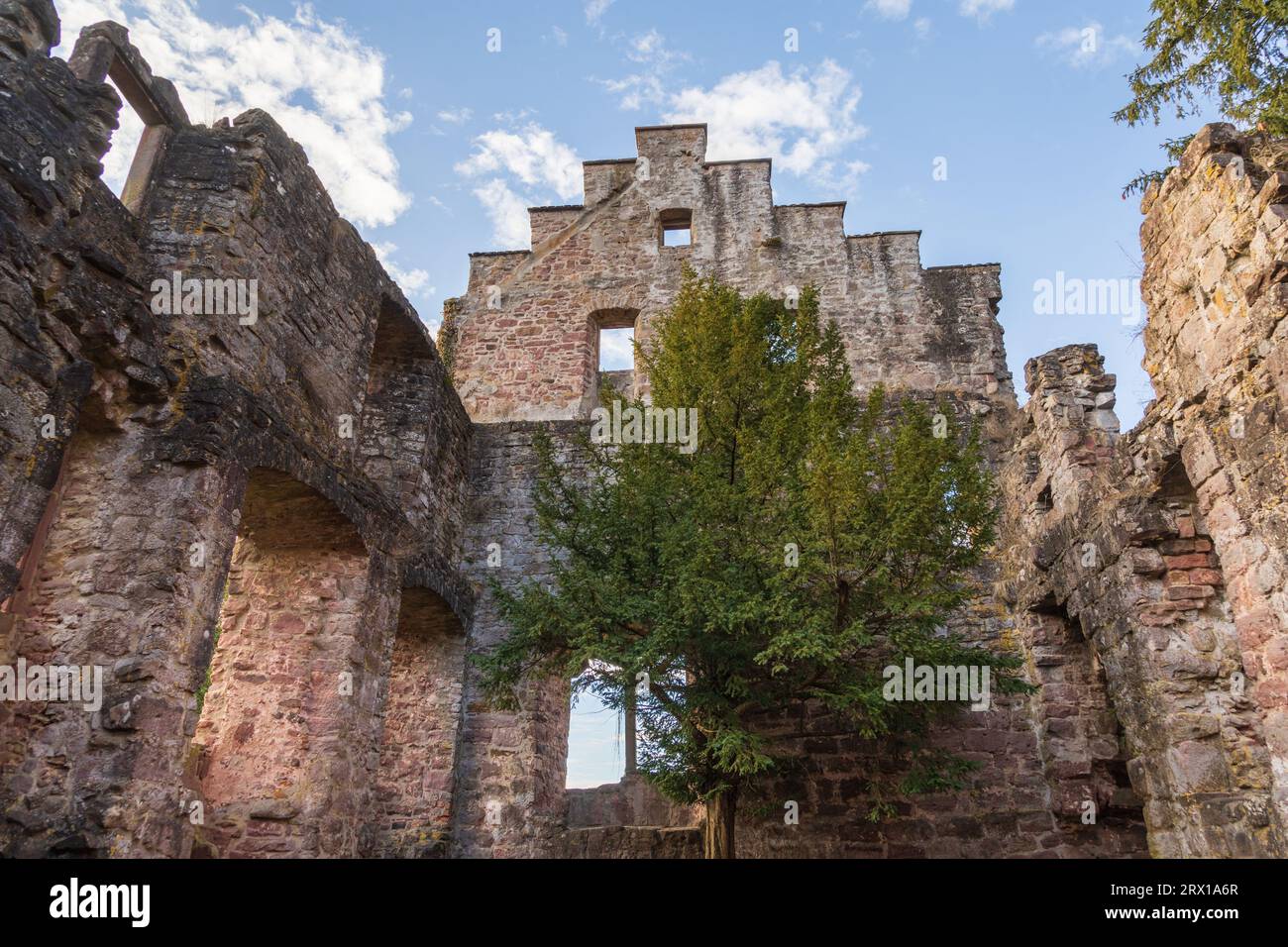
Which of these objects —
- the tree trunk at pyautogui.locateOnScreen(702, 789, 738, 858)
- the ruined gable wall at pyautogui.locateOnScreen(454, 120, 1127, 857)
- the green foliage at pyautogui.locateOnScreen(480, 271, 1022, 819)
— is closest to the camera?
the green foliage at pyautogui.locateOnScreen(480, 271, 1022, 819)

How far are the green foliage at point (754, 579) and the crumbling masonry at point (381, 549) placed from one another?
3.86 ft

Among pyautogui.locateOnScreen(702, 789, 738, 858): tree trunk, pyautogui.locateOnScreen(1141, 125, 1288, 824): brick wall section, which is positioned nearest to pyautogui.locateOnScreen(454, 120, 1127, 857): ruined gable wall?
pyautogui.locateOnScreen(702, 789, 738, 858): tree trunk

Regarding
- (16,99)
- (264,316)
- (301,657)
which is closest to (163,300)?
(264,316)

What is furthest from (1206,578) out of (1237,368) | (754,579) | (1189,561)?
(754,579)

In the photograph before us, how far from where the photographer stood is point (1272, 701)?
4.25m

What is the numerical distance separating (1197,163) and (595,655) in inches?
204

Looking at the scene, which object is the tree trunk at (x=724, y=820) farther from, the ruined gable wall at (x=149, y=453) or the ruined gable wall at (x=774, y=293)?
the ruined gable wall at (x=149, y=453)

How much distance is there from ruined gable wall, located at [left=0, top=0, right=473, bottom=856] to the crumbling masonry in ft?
0.07

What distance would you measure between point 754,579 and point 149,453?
170 inches

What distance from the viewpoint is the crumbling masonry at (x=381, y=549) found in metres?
4.76

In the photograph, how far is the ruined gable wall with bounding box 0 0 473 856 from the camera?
4.80 metres

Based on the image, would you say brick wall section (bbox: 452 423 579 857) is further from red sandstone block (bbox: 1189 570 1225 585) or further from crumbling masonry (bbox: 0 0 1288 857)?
red sandstone block (bbox: 1189 570 1225 585)

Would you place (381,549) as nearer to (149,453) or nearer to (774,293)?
(149,453)

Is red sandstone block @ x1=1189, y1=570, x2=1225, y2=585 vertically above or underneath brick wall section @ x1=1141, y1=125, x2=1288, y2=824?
underneath
